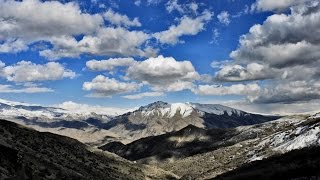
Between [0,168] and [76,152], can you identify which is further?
[76,152]

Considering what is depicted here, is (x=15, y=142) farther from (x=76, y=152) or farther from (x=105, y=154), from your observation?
(x=105, y=154)

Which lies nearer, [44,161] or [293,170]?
[293,170]

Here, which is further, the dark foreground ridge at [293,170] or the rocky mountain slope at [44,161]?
the rocky mountain slope at [44,161]

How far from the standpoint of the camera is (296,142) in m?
161

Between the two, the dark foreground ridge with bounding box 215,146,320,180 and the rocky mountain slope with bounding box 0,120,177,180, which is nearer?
the dark foreground ridge with bounding box 215,146,320,180

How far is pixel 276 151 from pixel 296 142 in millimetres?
9299

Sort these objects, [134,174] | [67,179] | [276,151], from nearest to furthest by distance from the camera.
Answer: [67,179] < [134,174] < [276,151]

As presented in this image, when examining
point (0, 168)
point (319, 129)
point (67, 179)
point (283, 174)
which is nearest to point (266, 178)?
point (283, 174)

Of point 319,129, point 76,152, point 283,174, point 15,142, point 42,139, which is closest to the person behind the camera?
point 283,174

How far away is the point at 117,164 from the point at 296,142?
66158 mm

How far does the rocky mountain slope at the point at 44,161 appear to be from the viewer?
165 feet

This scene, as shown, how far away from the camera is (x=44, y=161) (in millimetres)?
78750

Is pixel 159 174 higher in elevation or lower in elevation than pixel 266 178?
lower

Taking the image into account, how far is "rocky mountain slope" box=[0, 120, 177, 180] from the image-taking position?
5033 centimetres
